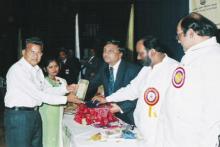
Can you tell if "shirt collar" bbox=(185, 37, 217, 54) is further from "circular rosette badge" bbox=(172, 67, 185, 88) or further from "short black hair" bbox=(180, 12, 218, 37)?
"circular rosette badge" bbox=(172, 67, 185, 88)

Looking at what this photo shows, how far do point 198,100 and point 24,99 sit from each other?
1.80 meters

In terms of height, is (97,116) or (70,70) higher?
(70,70)

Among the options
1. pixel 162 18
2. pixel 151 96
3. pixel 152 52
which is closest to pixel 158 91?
pixel 151 96

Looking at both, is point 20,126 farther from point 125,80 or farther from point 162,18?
point 162,18

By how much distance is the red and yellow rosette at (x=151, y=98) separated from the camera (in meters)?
2.95

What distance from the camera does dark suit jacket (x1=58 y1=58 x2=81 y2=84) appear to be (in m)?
9.45

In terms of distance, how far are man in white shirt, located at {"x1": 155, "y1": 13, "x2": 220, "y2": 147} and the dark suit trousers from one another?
160cm

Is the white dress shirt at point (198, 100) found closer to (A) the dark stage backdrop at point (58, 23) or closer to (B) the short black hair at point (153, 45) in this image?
(B) the short black hair at point (153, 45)

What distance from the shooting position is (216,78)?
2.14 meters

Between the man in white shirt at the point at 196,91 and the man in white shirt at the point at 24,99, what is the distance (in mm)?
1576

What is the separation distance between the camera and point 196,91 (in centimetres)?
216

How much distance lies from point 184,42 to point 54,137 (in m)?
2.41

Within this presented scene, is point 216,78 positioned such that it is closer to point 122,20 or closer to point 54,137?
point 54,137

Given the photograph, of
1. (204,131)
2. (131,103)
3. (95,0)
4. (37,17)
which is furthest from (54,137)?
(37,17)
